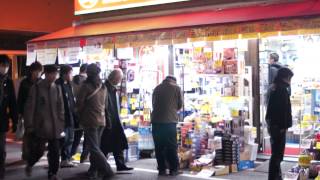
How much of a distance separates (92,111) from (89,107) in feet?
0.27

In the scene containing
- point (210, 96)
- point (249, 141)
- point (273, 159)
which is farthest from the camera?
point (210, 96)

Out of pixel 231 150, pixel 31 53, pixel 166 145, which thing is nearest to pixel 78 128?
pixel 166 145

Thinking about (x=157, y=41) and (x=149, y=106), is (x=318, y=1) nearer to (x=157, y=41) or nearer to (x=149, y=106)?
(x=157, y=41)

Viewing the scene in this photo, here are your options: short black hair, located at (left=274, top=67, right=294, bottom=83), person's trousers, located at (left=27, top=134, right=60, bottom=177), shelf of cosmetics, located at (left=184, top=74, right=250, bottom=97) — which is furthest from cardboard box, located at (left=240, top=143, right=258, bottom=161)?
person's trousers, located at (left=27, top=134, right=60, bottom=177)

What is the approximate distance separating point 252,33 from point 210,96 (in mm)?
2575

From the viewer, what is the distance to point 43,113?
293 inches

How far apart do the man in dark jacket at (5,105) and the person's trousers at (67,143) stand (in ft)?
3.53

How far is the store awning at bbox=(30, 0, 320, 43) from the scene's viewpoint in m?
7.17

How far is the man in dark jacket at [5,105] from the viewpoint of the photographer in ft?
25.9

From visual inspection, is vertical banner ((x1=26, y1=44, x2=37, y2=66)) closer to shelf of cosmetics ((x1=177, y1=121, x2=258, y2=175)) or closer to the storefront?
the storefront

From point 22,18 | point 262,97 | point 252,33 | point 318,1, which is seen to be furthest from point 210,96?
point 22,18

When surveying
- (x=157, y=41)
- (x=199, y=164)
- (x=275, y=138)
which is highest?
(x=157, y=41)

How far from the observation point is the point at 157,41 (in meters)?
8.43

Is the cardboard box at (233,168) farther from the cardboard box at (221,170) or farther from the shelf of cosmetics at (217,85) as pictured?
the shelf of cosmetics at (217,85)
